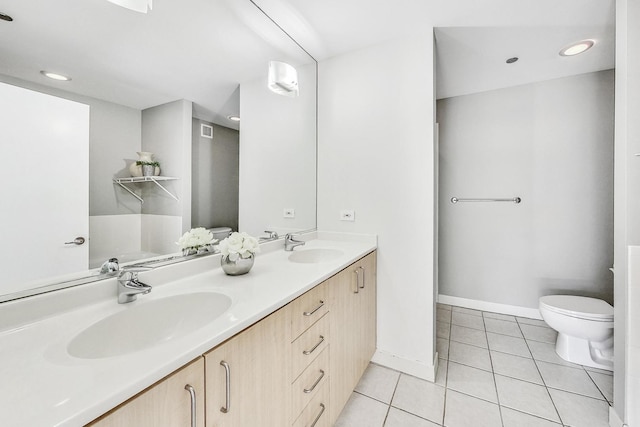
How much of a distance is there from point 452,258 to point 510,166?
3.57ft

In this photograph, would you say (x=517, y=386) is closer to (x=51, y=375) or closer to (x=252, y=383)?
(x=252, y=383)

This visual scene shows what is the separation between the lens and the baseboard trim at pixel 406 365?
167cm

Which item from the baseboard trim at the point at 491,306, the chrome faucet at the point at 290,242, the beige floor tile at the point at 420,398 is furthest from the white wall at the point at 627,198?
the chrome faucet at the point at 290,242

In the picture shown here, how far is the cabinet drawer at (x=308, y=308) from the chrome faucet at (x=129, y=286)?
518 millimetres

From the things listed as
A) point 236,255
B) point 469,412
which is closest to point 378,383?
point 469,412

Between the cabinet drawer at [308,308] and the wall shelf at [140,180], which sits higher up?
the wall shelf at [140,180]

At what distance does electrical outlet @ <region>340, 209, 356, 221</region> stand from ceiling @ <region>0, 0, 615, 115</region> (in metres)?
Result: 1.05

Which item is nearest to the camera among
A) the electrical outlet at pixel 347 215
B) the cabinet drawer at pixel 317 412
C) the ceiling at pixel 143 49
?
the ceiling at pixel 143 49

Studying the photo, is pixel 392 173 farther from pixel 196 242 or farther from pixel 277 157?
pixel 196 242

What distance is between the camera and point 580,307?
1810 mm

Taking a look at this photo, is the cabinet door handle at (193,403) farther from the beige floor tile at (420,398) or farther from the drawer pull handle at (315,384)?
the beige floor tile at (420,398)

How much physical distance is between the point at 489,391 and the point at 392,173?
4.90 feet

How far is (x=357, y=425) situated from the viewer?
1327mm

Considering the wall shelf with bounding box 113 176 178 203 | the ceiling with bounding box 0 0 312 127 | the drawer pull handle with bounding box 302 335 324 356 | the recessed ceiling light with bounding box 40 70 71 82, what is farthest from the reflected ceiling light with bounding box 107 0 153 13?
the drawer pull handle with bounding box 302 335 324 356
